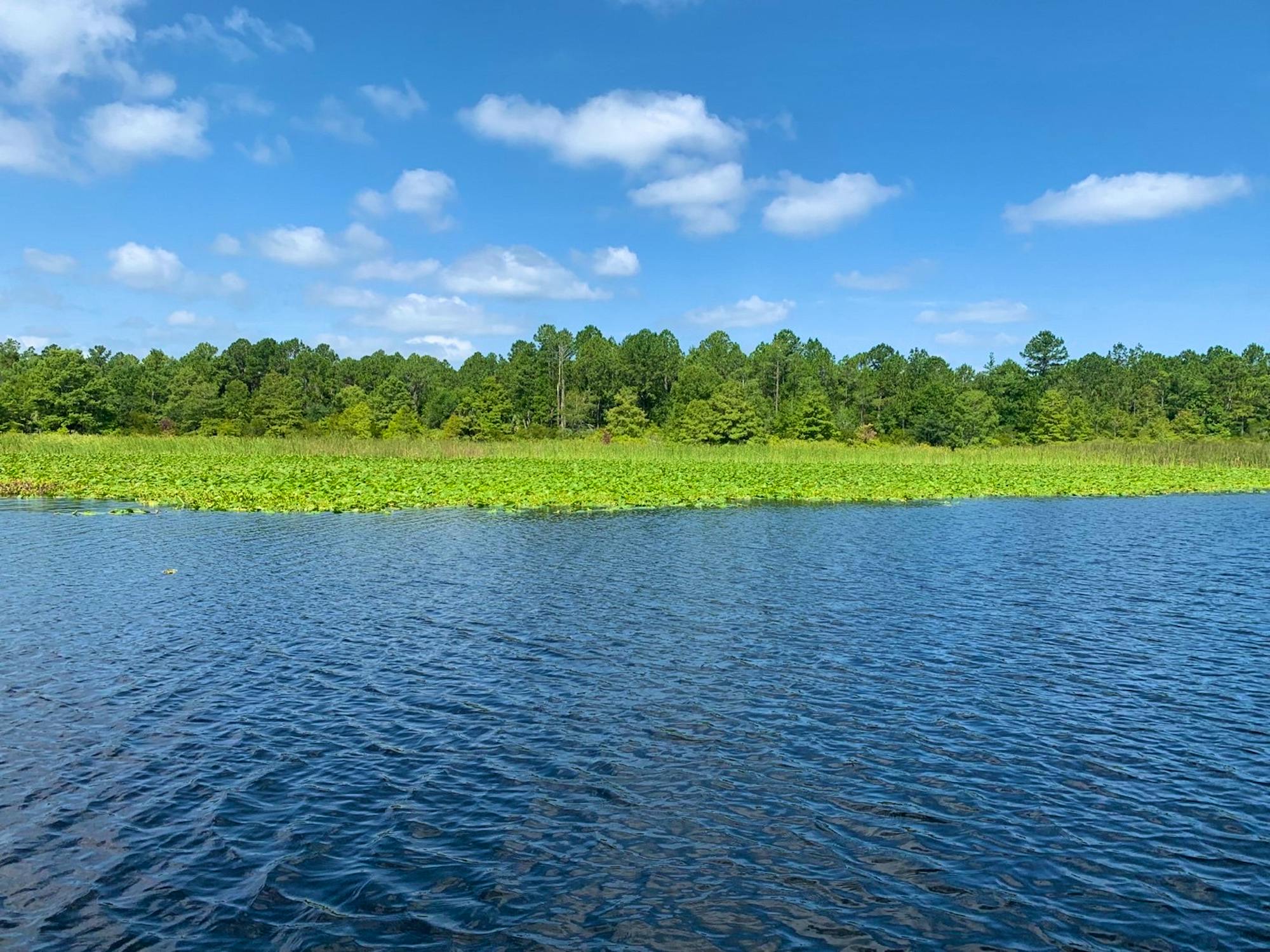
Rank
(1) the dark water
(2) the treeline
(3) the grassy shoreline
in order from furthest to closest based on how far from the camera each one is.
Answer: (2) the treeline
(3) the grassy shoreline
(1) the dark water

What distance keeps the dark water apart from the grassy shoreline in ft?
64.4

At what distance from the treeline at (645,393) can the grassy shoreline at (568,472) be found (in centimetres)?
2922

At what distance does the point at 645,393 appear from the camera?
13488 centimetres

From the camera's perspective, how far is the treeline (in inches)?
4186

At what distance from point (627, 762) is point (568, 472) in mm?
43371

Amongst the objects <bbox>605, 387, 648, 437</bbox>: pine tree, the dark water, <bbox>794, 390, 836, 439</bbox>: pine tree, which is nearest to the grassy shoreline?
the dark water

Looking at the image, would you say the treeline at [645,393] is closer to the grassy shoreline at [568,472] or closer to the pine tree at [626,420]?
the pine tree at [626,420]

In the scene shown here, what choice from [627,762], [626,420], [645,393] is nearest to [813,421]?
[626,420]

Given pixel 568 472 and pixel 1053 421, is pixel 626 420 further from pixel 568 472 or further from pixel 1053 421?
pixel 568 472

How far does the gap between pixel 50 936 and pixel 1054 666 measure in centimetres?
1494

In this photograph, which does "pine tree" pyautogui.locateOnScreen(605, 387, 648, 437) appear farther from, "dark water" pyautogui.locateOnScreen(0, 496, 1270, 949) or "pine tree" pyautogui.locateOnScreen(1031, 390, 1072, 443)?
"dark water" pyautogui.locateOnScreen(0, 496, 1270, 949)

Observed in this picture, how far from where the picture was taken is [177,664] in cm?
1509

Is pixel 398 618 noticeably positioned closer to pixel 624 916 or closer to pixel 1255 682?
pixel 624 916

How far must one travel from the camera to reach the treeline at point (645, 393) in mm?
106312
